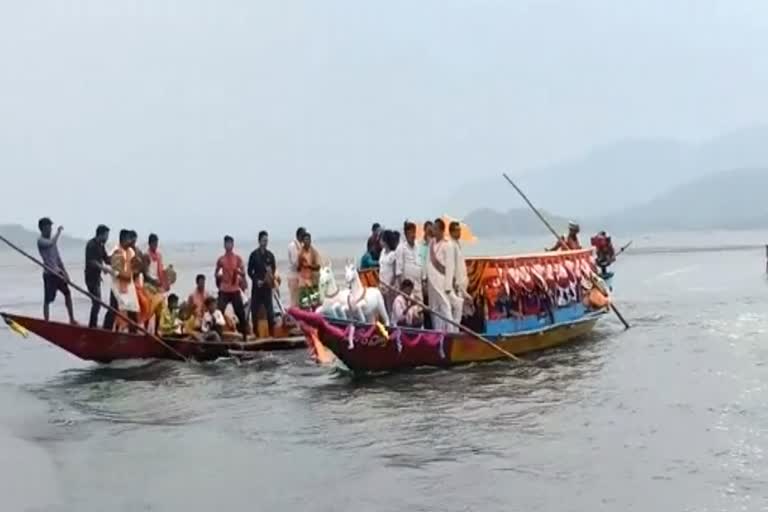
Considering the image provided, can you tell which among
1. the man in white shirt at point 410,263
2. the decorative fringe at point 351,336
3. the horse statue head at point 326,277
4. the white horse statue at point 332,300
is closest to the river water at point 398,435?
the decorative fringe at point 351,336

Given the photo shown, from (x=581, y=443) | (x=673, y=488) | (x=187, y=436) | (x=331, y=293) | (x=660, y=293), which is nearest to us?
(x=673, y=488)

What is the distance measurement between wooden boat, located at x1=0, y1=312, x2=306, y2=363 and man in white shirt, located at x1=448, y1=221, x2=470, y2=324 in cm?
393

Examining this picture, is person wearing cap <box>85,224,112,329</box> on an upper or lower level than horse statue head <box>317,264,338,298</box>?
upper

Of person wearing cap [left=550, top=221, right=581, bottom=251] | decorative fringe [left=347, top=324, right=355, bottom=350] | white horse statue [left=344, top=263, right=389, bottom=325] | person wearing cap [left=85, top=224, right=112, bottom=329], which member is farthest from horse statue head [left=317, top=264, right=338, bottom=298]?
person wearing cap [left=550, top=221, right=581, bottom=251]

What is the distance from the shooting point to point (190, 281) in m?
61.0

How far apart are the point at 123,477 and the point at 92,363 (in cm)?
997

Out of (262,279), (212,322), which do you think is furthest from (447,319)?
(212,322)

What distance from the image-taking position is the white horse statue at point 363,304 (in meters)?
16.4

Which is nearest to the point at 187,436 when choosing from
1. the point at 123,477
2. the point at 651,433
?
the point at 123,477

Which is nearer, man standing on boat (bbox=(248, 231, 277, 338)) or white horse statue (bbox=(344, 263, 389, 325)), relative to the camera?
white horse statue (bbox=(344, 263, 389, 325))

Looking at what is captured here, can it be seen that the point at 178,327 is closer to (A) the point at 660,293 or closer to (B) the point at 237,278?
(B) the point at 237,278

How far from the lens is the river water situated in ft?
35.5

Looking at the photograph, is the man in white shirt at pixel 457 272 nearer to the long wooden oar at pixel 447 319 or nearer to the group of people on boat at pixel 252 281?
the group of people on boat at pixel 252 281

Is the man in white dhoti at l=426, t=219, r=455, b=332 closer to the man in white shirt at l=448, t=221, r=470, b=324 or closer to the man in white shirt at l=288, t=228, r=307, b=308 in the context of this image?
the man in white shirt at l=448, t=221, r=470, b=324
